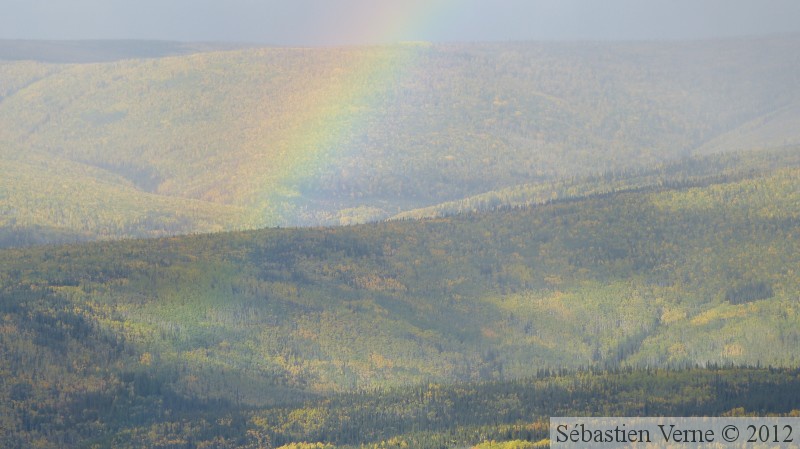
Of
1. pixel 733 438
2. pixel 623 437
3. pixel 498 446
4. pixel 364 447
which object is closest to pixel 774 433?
pixel 733 438

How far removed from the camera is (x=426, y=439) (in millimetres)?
198250

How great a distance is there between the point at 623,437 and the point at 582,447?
646cm

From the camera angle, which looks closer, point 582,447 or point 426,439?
point 582,447

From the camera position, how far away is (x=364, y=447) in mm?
197000

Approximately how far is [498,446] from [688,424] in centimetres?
2560

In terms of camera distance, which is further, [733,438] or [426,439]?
[426,439]

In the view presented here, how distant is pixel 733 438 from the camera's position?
181 metres

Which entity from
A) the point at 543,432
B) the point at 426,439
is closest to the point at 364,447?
the point at 426,439

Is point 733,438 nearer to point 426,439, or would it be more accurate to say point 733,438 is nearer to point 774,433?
point 774,433

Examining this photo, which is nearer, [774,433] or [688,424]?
[774,433]

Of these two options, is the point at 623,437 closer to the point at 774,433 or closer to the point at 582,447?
the point at 582,447

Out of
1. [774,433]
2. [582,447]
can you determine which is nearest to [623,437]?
[582,447]

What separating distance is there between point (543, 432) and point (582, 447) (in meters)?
8.24

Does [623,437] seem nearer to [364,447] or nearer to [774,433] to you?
[774,433]
